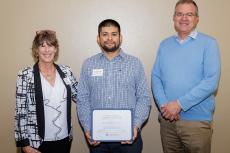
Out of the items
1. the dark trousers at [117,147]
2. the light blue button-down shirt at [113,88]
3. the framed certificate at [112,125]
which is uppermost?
the light blue button-down shirt at [113,88]

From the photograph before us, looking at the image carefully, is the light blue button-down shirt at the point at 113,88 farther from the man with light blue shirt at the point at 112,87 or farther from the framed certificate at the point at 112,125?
the framed certificate at the point at 112,125

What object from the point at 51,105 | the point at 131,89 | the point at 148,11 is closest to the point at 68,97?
the point at 51,105

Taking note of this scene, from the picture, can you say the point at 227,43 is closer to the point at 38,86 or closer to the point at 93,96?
the point at 93,96

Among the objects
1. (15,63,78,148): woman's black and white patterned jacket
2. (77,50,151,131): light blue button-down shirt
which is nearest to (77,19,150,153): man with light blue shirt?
(77,50,151,131): light blue button-down shirt

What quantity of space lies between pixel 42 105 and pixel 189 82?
54.1 inches

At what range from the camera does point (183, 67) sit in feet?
8.77

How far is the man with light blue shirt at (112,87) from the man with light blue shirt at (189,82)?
261 millimetres

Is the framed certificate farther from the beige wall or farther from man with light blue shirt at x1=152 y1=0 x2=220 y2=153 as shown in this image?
the beige wall

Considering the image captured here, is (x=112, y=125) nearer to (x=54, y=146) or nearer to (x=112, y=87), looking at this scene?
(x=112, y=87)

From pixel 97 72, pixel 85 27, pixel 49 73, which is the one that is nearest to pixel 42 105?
pixel 49 73

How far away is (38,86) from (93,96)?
509mm

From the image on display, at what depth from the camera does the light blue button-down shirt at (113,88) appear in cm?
260

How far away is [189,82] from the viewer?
266cm

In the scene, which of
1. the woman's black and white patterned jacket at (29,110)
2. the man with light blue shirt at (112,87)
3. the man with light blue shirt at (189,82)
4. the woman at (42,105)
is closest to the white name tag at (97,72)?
the man with light blue shirt at (112,87)
